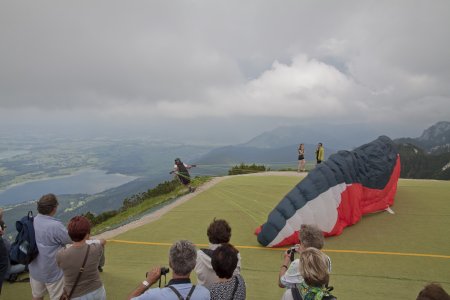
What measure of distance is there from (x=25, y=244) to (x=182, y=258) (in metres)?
2.98

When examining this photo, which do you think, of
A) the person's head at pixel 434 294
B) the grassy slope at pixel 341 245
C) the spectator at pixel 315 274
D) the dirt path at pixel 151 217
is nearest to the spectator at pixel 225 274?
the spectator at pixel 315 274

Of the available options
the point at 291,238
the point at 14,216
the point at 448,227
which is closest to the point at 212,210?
the point at 291,238

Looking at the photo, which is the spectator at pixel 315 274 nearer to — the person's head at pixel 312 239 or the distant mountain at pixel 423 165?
the person's head at pixel 312 239

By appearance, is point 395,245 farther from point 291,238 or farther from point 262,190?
point 262,190

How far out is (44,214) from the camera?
461cm

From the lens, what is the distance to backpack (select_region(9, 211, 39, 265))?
4801 mm

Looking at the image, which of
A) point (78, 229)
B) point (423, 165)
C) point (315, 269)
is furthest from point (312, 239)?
point (423, 165)

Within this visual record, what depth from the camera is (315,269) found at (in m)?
3.06

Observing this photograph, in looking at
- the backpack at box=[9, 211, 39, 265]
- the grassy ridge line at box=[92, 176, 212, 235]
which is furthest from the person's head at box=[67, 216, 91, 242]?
the grassy ridge line at box=[92, 176, 212, 235]

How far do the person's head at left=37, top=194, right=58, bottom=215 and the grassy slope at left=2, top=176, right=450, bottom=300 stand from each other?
256 cm

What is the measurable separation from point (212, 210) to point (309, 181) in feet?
14.4

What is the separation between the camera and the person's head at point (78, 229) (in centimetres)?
380

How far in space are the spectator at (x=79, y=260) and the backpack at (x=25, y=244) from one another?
1149 mm

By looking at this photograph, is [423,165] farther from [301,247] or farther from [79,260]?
[79,260]
